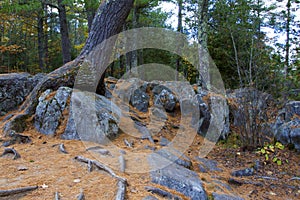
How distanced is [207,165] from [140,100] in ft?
10.1

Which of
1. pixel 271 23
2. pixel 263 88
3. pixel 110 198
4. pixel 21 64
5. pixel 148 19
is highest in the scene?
pixel 148 19

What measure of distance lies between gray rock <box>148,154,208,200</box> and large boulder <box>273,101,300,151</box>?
246 cm

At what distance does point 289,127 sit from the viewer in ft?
15.0

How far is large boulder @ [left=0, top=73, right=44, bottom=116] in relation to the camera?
543 cm

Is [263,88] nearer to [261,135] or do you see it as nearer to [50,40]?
[261,135]

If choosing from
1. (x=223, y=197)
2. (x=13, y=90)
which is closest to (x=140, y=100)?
(x=13, y=90)

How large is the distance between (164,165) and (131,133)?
5.29 feet

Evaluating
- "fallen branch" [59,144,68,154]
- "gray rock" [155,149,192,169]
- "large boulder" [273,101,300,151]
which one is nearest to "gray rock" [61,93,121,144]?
"fallen branch" [59,144,68,154]

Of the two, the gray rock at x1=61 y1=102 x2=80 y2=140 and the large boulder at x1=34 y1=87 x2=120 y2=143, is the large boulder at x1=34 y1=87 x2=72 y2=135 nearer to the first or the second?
the large boulder at x1=34 y1=87 x2=120 y2=143

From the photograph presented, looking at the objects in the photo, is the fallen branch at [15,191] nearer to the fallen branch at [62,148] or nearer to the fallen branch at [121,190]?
the fallen branch at [121,190]

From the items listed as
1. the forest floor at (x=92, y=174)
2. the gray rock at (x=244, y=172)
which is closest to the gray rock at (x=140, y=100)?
the forest floor at (x=92, y=174)

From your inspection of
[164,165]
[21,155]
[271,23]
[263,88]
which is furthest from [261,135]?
[271,23]

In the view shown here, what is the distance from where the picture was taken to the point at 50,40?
16844 mm

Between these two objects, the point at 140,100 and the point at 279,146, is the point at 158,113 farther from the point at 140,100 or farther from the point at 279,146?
the point at 279,146
